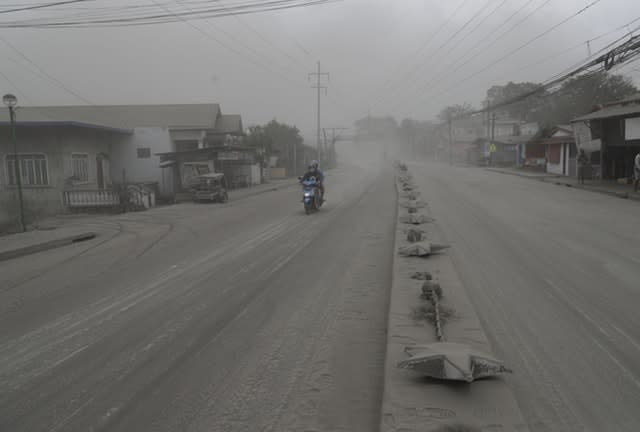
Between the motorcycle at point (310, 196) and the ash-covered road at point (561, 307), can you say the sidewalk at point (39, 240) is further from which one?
the ash-covered road at point (561, 307)

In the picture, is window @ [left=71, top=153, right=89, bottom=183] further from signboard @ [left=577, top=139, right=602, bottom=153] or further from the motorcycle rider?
signboard @ [left=577, top=139, right=602, bottom=153]

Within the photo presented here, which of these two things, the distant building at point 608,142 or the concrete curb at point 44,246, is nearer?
the concrete curb at point 44,246

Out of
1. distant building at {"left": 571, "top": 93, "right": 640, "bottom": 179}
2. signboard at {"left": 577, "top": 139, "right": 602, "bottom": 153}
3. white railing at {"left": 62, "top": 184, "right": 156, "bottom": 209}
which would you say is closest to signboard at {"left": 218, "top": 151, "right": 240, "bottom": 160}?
white railing at {"left": 62, "top": 184, "right": 156, "bottom": 209}

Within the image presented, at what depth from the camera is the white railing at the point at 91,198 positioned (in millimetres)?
23719

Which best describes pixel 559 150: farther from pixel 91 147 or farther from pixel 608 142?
pixel 91 147

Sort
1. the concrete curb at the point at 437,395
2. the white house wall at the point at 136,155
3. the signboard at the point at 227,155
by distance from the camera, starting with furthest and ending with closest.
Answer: the white house wall at the point at 136,155 < the signboard at the point at 227,155 < the concrete curb at the point at 437,395

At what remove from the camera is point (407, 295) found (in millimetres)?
6754

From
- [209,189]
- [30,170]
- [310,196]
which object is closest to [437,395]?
[310,196]

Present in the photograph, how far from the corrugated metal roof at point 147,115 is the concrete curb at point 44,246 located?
2286cm

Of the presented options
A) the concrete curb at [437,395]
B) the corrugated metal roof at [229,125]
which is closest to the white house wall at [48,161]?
the corrugated metal roof at [229,125]

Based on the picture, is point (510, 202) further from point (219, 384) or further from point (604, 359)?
point (219, 384)

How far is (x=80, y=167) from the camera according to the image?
2659 centimetres

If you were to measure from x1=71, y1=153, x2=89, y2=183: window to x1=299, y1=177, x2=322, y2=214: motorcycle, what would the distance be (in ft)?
44.5


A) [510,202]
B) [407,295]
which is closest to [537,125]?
[510,202]
